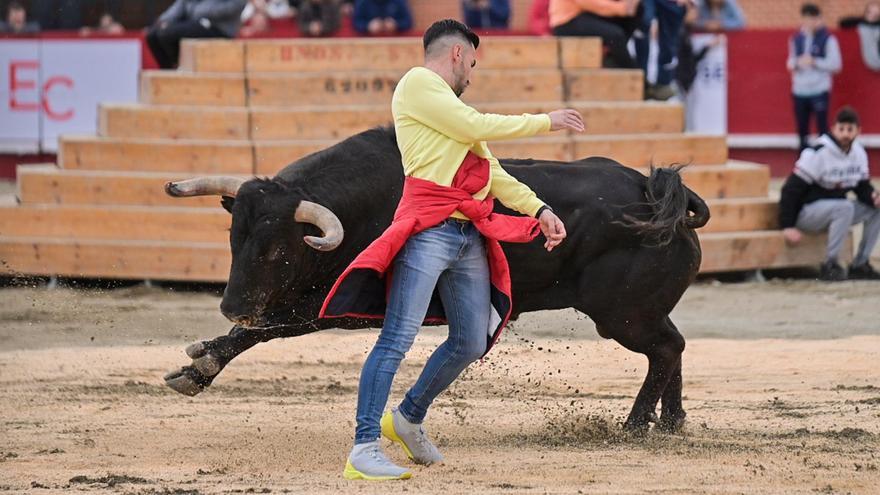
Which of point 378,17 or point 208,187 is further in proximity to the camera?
point 378,17

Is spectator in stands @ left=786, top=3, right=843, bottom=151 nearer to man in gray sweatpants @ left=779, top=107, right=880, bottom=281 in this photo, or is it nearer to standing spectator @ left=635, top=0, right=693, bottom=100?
standing spectator @ left=635, top=0, right=693, bottom=100

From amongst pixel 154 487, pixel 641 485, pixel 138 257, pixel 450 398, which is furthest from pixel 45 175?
pixel 641 485

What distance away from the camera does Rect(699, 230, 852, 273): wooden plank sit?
12.1 m

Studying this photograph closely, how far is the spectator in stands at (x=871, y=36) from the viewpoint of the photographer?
682 inches

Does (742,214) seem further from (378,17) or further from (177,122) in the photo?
(378,17)

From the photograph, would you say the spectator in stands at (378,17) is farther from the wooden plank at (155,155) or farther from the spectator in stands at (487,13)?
the wooden plank at (155,155)

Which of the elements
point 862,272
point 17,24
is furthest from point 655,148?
point 17,24

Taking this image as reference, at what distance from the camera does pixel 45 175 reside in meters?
12.2

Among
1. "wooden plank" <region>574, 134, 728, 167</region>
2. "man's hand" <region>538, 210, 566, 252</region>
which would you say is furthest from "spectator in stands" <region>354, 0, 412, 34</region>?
"man's hand" <region>538, 210, 566, 252</region>

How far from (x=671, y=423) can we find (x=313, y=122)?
559 cm

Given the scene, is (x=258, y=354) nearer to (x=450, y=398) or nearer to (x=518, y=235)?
(x=450, y=398)

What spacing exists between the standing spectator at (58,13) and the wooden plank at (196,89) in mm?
6717

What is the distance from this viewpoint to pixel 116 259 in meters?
11.8

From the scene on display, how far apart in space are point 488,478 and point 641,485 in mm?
609
